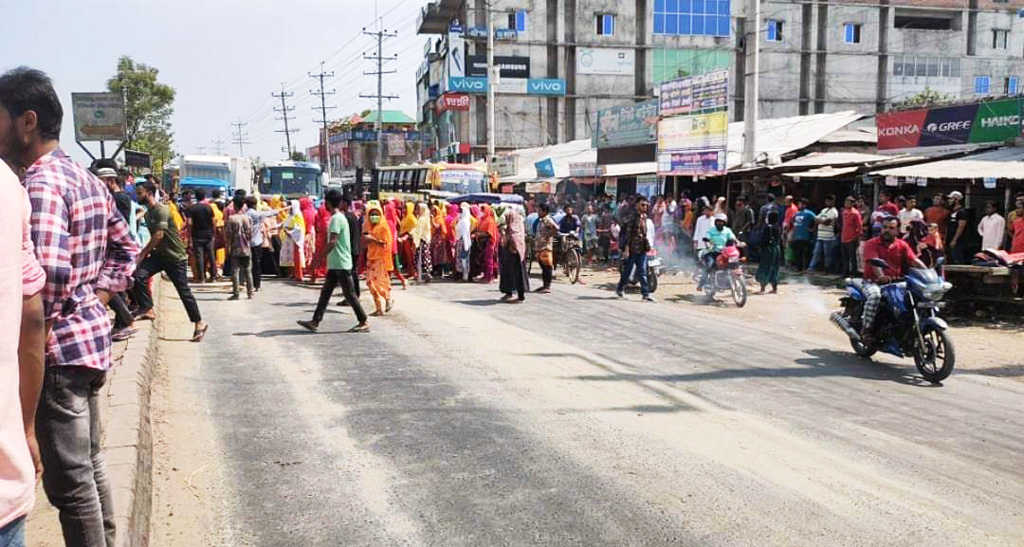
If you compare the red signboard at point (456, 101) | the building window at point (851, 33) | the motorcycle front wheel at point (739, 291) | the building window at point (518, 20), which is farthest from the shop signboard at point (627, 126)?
the building window at point (851, 33)

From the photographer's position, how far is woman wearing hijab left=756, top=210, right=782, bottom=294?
15234 millimetres

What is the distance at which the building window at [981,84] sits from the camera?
64062 mm

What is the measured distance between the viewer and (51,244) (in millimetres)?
2871

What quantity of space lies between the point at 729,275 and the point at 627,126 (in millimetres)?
19990

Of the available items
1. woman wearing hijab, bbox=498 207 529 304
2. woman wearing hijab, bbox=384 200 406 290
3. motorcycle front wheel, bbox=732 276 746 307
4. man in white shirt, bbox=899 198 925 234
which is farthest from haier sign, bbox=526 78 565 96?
motorcycle front wheel, bbox=732 276 746 307

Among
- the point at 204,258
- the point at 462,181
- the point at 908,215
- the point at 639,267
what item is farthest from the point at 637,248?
the point at 462,181

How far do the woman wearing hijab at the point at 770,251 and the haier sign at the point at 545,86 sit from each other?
47556 mm

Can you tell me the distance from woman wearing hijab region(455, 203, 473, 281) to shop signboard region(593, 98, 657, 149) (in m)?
14.8

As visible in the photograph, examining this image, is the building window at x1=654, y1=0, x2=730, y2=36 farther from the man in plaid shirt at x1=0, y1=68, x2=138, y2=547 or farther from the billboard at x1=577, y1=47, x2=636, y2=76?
the man in plaid shirt at x1=0, y1=68, x2=138, y2=547

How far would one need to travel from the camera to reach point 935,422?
6.71m

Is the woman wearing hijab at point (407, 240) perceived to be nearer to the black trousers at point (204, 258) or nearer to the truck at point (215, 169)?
the black trousers at point (204, 258)

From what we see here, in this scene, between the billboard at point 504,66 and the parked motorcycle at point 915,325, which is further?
the billboard at point 504,66

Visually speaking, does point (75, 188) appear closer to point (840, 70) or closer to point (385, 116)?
point (840, 70)

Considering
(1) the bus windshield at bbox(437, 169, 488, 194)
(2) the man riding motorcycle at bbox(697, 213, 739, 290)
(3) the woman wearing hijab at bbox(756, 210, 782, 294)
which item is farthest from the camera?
(1) the bus windshield at bbox(437, 169, 488, 194)
